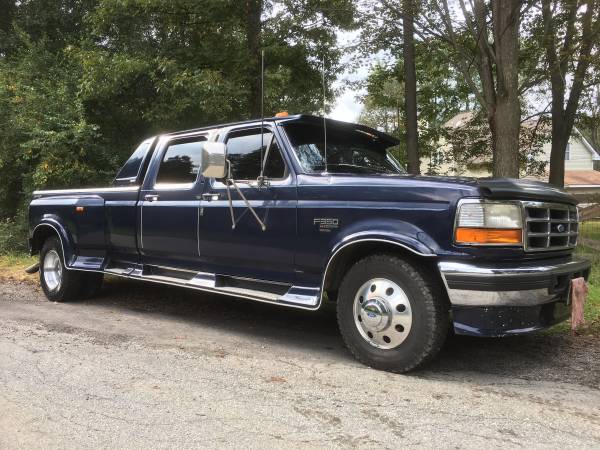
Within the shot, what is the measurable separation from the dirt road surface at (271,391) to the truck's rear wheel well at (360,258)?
0.66 meters

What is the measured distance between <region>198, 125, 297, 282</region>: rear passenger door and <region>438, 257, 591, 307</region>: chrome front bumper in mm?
1454

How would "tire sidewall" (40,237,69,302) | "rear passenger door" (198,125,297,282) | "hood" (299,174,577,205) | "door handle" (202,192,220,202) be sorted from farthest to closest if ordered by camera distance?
"tire sidewall" (40,237,69,302), "door handle" (202,192,220,202), "rear passenger door" (198,125,297,282), "hood" (299,174,577,205)

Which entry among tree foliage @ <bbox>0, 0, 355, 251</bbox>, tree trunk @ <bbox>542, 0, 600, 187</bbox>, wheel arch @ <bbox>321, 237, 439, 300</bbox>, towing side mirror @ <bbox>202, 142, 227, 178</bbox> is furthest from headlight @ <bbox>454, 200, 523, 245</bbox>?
tree foliage @ <bbox>0, 0, 355, 251</bbox>

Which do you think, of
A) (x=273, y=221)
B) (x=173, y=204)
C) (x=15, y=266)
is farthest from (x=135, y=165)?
(x=15, y=266)

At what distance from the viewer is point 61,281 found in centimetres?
720

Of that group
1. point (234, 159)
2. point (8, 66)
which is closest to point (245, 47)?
point (8, 66)

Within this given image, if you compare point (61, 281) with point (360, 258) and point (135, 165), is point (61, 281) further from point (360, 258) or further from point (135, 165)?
point (360, 258)

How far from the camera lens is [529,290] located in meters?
3.83

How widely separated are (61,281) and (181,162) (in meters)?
2.50

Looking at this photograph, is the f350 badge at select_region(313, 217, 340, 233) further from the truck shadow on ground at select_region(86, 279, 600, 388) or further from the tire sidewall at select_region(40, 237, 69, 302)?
the tire sidewall at select_region(40, 237, 69, 302)

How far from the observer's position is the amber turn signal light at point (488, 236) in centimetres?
383

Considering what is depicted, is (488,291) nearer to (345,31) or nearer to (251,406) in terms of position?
(251,406)

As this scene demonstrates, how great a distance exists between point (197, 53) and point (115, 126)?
2788 millimetres

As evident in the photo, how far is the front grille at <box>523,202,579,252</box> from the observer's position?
13.1 ft
